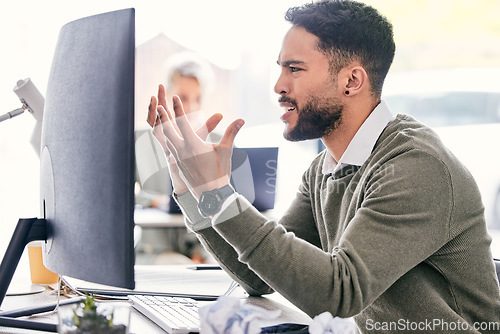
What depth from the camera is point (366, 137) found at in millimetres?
1146

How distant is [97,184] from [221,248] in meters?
0.45

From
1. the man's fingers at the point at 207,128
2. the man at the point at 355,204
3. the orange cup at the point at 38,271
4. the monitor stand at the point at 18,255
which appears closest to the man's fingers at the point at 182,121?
the man at the point at 355,204

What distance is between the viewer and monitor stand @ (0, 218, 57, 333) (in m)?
0.88

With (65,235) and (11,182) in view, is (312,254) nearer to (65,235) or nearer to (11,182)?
(65,235)

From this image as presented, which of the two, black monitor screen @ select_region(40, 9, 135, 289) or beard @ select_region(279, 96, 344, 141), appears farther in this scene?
beard @ select_region(279, 96, 344, 141)

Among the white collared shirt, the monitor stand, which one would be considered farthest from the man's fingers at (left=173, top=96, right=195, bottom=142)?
the white collared shirt

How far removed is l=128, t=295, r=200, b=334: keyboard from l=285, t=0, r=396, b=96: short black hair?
581 mm

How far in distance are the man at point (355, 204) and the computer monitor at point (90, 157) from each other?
0.15 m

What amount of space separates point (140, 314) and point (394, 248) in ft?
1.51

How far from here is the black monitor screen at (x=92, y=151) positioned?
28.1 inches

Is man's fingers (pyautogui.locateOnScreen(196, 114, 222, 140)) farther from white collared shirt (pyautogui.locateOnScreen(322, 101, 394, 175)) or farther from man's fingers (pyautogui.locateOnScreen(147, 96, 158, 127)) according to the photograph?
white collared shirt (pyautogui.locateOnScreen(322, 101, 394, 175))

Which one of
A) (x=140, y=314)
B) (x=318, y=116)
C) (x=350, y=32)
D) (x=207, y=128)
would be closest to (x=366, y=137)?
(x=318, y=116)

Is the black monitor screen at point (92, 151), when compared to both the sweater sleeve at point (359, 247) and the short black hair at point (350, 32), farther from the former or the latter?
the short black hair at point (350, 32)

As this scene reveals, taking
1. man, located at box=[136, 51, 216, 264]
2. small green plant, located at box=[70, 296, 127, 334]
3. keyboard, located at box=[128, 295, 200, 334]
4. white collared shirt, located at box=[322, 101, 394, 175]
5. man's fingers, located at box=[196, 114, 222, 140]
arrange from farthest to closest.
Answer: man, located at box=[136, 51, 216, 264], white collared shirt, located at box=[322, 101, 394, 175], man's fingers, located at box=[196, 114, 222, 140], keyboard, located at box=[128, 295, 200, 334], small green plant, located at box=[70, 296, 127, 334]
